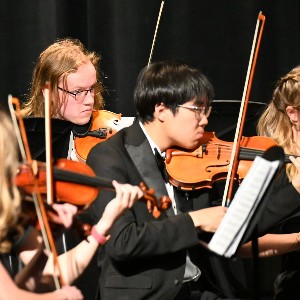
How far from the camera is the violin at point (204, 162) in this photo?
2.54 m

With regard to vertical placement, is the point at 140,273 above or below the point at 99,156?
below

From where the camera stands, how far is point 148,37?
150 inches

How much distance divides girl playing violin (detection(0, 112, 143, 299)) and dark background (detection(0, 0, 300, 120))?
62.2 inches

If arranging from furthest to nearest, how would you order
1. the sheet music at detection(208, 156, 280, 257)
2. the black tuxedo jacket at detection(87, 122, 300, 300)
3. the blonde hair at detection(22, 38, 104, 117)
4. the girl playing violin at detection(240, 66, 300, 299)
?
the blonde hair at detection(22, 38, 104, 117) → the girl playing violin at detection(240, 66, 300, 299) → the black tuxedo jacket at detection(87, 122, 300, 300) → the sheet music at detection(208, 156, 280, 257)

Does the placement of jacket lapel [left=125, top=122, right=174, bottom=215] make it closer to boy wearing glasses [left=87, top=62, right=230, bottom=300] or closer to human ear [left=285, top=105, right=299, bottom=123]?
boy wearing glasses [left=87, top=62, right=230, bottom=300]

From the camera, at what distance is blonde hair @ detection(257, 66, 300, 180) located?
9.29 ft

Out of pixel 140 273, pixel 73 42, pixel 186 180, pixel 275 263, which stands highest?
pixel 73 42

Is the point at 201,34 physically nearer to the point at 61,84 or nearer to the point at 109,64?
the point at 109,64

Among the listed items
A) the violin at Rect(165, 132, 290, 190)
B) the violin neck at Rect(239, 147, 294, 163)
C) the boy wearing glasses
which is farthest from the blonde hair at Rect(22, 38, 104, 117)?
the violin neck at Rect(239, 147, 294, 163)

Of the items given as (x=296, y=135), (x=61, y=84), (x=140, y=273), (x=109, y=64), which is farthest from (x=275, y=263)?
(x=109, y=64)

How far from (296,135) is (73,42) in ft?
3.29

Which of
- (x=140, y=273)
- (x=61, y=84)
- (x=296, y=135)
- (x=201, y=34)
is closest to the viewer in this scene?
(x=140, y=273)

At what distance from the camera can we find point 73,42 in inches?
129

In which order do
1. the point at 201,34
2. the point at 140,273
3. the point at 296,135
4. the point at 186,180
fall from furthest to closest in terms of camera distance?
the point at 201,34 → the point at 296,135 → the point at 186,180 → the point at 140,273
